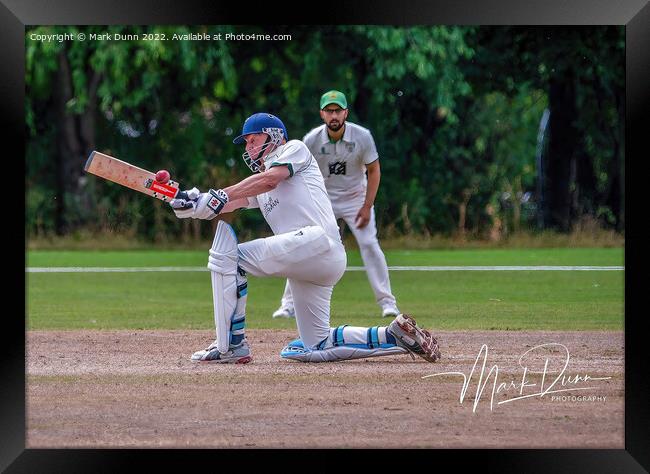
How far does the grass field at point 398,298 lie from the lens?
39.4 ft

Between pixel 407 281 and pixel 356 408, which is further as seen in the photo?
pixel 407 281

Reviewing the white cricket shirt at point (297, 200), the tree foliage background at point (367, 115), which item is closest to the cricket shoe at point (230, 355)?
the white cricket shirt at point (297, 200)

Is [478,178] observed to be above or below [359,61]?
below

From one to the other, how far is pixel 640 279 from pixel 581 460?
932 millimetres

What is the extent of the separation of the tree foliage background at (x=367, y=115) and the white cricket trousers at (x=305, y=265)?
13.6 metres

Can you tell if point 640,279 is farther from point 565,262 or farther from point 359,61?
point 359,61

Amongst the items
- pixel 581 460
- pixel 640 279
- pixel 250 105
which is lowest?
pixel 581 460

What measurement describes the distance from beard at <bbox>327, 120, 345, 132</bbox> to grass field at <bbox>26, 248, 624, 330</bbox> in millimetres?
1731

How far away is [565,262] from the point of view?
18812 mm

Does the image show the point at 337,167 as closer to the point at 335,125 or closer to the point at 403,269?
the point at 335,125

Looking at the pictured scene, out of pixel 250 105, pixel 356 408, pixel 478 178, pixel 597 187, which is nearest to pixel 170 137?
pixel 250 105

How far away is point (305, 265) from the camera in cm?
870
